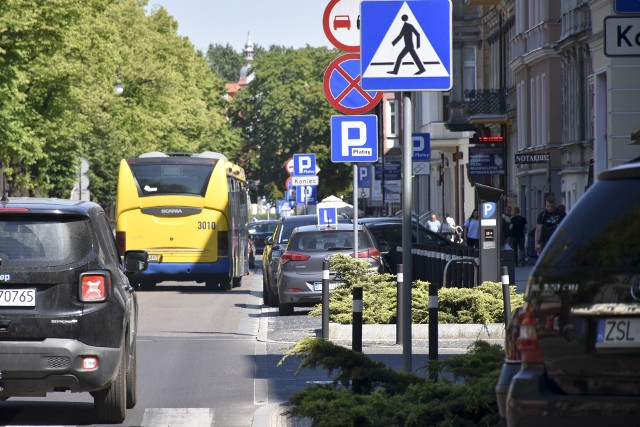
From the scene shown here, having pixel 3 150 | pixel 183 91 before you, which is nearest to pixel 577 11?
pixel 3 150

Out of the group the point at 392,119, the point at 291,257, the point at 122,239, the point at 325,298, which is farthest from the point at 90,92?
the point at 325,298

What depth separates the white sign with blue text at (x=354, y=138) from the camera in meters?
20.7

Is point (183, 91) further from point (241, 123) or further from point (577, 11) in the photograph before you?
point (577, 11)

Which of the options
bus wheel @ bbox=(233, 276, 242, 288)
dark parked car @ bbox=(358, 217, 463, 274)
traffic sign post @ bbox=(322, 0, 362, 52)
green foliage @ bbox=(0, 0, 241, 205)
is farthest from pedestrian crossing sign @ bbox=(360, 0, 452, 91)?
green foliage @ bbox=(0, 0, 241, 205)

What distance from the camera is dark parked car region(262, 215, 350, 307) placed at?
28.6m

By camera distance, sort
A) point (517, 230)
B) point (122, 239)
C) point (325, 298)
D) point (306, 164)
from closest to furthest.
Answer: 1. point (325, 298)
2. point (122, 239)
3. point (306, 164)
4. point (517, 230)

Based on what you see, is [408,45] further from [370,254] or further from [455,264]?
[370,254]

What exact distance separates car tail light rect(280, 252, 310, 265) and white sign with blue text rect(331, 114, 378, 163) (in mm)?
5499

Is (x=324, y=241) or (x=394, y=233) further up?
(x=324, y=241)

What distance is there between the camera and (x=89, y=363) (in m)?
11.1

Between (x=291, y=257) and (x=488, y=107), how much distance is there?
34.8 m

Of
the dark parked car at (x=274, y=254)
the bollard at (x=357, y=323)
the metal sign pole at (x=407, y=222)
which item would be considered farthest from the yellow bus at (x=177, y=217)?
the metal sign pole at (x=407, y=222)

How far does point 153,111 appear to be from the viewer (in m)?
79.1

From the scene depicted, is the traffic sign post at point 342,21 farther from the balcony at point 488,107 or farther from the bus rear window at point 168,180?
the balcony at point 488,107
